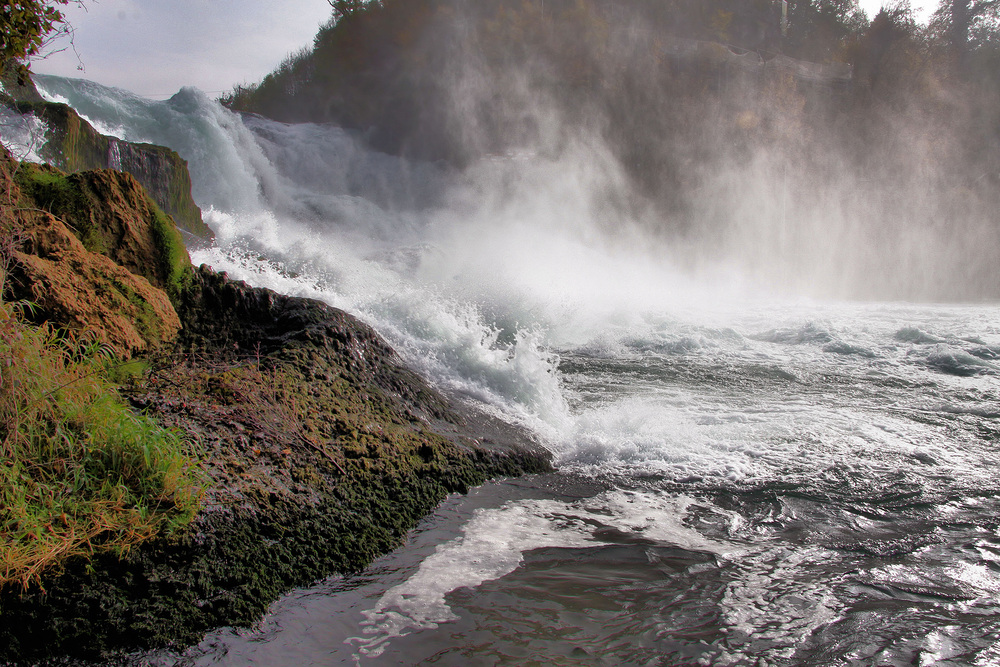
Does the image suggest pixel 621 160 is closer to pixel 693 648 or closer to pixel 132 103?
pixel 132 103

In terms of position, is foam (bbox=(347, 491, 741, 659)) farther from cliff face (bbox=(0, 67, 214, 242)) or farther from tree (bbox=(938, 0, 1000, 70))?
tree (bbox=(938, 0, 1000, 70))

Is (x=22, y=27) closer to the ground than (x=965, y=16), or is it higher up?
closer to the ground

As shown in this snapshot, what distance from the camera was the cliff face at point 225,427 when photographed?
2.02m

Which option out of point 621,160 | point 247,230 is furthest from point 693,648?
point 621,160

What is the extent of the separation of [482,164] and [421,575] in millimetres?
23776

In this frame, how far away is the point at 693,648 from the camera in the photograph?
7.68 feet

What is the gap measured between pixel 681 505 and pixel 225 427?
2.71 metres

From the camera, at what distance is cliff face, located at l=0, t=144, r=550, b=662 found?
2023mm

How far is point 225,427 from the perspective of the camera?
9.27 ft

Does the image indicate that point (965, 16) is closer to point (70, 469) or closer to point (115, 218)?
point (115, 218)

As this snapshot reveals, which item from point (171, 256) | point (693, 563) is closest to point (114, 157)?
point (171, 256)

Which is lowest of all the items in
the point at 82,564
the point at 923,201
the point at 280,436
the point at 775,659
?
the point at 775,659

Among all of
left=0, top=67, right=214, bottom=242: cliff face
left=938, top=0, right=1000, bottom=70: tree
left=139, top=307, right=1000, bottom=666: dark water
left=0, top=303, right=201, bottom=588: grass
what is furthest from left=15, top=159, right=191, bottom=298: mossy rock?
left=938, top=0, right=1000, bottom=70: tree

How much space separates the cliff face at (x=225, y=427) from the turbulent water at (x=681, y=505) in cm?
17
